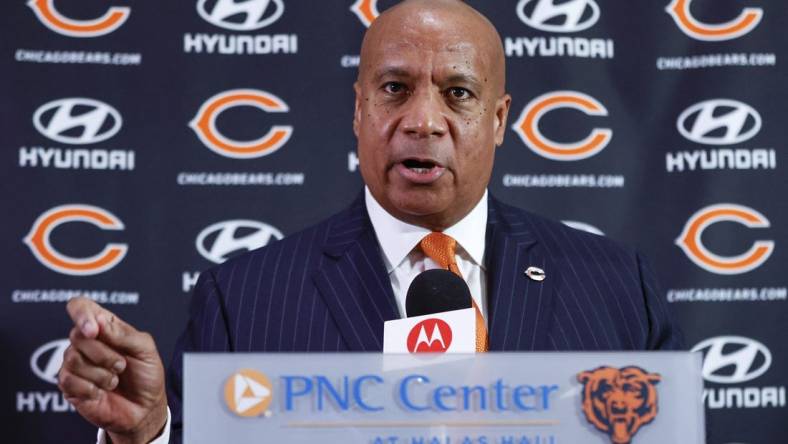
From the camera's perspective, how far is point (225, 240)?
104 inches

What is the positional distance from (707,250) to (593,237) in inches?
40.2

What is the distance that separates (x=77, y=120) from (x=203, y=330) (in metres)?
1.22

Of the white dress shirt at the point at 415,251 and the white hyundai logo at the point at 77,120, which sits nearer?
the white dress shirt at the point at 415,251

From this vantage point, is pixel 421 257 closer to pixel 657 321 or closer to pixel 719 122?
pixel 657 321

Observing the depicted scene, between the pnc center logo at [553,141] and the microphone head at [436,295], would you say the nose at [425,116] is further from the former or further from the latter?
the pnc center logo at [553,141]

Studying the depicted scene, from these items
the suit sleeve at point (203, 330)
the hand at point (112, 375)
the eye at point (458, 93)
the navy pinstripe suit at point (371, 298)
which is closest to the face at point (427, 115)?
the eye at point (458, 93)

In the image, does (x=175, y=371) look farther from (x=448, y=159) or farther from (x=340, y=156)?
(x=340, y=156)

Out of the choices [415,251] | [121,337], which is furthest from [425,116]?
[121,337]

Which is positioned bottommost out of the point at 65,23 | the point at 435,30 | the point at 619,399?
the point at 619,399

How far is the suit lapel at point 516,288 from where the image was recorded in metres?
1.56

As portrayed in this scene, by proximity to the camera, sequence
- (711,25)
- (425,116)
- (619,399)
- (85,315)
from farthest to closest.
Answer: (711,25)
(425,116)
(85,315)
(619,399)

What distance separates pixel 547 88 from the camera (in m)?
2.75

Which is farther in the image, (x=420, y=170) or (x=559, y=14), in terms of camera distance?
(x=559, y=14)

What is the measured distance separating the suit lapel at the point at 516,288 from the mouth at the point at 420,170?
18cm
